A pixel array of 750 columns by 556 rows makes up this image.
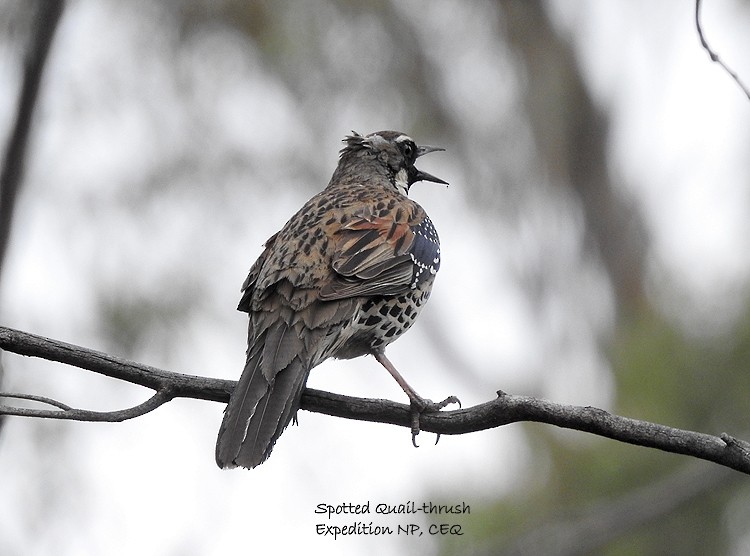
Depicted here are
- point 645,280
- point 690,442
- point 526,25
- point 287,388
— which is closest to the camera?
point 690,442

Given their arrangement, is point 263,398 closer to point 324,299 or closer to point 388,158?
point 324,299

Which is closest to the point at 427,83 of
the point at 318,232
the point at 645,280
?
the point at 645,280

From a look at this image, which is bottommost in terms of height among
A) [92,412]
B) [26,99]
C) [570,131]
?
[92,412]

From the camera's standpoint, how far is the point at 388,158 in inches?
290

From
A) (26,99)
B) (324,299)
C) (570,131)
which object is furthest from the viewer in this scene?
(570,131)

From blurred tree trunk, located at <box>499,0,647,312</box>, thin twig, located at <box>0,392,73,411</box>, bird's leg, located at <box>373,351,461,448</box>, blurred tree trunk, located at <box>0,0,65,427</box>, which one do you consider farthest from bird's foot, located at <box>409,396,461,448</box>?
blurred tree trunk, located at <box>499,0,647,312</box>

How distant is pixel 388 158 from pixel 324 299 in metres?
2.16

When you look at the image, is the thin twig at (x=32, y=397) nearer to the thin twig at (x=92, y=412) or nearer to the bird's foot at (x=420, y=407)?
the thin twig at (x=92, y=412)

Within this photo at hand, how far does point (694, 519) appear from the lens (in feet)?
25.7

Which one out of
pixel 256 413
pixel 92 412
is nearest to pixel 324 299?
pixel 256 413

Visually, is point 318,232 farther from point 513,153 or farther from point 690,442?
point 513,153

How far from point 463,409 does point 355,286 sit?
3.92 feet

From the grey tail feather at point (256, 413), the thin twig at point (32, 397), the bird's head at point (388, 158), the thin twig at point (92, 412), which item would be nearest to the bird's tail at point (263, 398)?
the grey tail feather at point (256, 413)

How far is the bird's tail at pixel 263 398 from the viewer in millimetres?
4703
